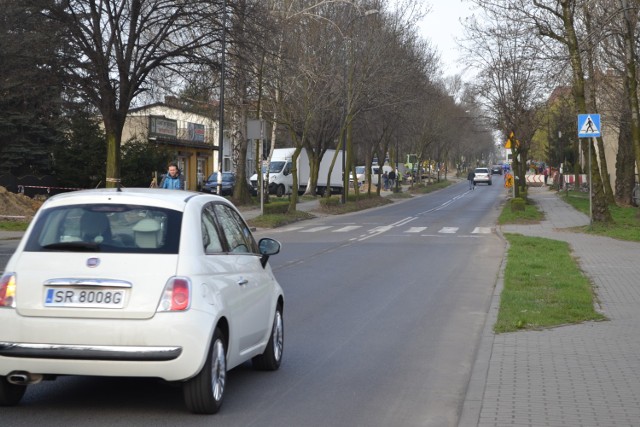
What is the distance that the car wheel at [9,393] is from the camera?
21.8 feet

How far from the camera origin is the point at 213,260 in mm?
6836

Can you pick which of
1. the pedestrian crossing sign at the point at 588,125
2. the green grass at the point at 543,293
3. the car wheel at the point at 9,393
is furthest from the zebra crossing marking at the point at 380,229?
the car wheel at the point at 9,393

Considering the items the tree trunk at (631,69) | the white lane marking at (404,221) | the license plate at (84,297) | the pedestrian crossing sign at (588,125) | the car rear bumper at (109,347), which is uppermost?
the tree trunk at (631,69)

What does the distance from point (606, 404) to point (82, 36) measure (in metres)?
21.8

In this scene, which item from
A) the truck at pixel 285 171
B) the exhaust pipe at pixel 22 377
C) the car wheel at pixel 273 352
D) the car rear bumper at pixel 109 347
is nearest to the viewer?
the car rear bumper at pixel 109 347

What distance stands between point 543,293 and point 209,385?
8005 millimetres

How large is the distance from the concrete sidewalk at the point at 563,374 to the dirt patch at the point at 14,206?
21.6 metres

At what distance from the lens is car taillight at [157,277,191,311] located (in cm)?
629

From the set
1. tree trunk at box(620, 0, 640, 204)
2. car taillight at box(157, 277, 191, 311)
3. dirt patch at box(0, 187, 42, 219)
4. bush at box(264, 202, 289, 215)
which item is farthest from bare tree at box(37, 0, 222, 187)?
car taillight at box(157, 277, 191, 311)

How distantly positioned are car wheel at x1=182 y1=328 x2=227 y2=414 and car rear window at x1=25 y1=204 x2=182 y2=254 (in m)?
0.78

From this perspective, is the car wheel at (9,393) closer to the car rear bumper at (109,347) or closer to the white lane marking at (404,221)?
the car rear bumper at (109,347)

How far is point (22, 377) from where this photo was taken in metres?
6.40

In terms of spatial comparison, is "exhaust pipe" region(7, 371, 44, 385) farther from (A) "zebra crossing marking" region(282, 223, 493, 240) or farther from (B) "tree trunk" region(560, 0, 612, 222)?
(A) "zebra crossing marking" region(282, 223, 493, 240)

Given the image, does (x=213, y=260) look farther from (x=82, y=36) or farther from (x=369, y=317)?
(x=82, y=36)
